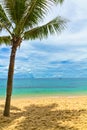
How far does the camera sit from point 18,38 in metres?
9.94

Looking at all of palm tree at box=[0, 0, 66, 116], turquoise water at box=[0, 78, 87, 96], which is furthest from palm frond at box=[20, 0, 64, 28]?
turquoise water at box=[0, 78, 87, 96]

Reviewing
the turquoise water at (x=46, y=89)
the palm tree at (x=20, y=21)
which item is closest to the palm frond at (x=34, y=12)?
the palm tree at (x=20, y=21)

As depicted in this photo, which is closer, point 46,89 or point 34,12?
point 34,12

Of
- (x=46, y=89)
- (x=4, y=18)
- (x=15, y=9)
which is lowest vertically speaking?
(x=46, y=89)

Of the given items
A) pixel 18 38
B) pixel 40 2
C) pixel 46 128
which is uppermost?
pixel 40 2

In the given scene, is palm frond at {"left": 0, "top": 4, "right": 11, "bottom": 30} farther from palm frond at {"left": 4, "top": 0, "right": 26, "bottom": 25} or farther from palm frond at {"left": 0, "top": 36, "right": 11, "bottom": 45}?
palm frond at {"left": 0, "top": 36, "right": 11, "bottom": 45}

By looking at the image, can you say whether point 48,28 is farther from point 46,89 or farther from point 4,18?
point 46,89

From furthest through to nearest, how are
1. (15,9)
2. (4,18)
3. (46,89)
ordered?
1. (46,89)
2. (15,9)
3. (4,18)

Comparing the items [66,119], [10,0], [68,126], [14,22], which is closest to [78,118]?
[66,119]

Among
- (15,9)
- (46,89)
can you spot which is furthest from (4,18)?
(46,89)

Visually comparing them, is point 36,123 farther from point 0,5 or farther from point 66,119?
point 0,5

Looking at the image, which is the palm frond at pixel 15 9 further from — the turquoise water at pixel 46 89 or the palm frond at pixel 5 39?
the turquoise water at pixel 46 89

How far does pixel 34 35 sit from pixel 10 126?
402 centimetres

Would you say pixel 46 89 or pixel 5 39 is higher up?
pixel 5 39
